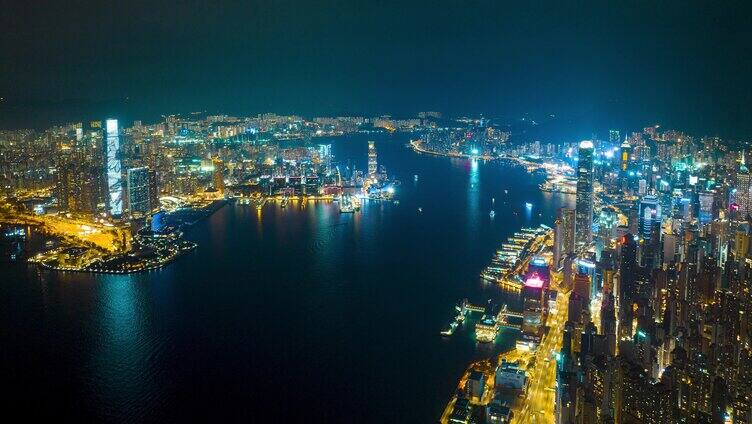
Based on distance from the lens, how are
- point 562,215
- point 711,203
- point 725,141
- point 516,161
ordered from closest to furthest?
1. point 562,215
2. point 711,203
3. point 725,141
4. point 516,161

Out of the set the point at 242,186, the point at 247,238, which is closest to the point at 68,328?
the point at 247,238

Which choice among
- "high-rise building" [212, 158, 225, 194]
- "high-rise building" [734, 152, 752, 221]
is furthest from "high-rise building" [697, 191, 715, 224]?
"high-rise building" [212, 158, 225, 194]

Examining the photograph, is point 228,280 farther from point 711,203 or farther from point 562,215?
point 711,203

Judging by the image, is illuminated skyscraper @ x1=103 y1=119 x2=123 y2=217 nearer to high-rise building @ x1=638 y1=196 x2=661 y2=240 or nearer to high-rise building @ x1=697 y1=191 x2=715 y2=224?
high-rise building @ x1=638 y1=196 x2=661 y2=240

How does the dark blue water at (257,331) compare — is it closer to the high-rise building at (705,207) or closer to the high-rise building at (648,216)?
the high-rise building at (648,216)

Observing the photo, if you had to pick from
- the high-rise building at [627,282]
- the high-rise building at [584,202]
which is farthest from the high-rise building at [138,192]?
the high-rise building at [627,282]
